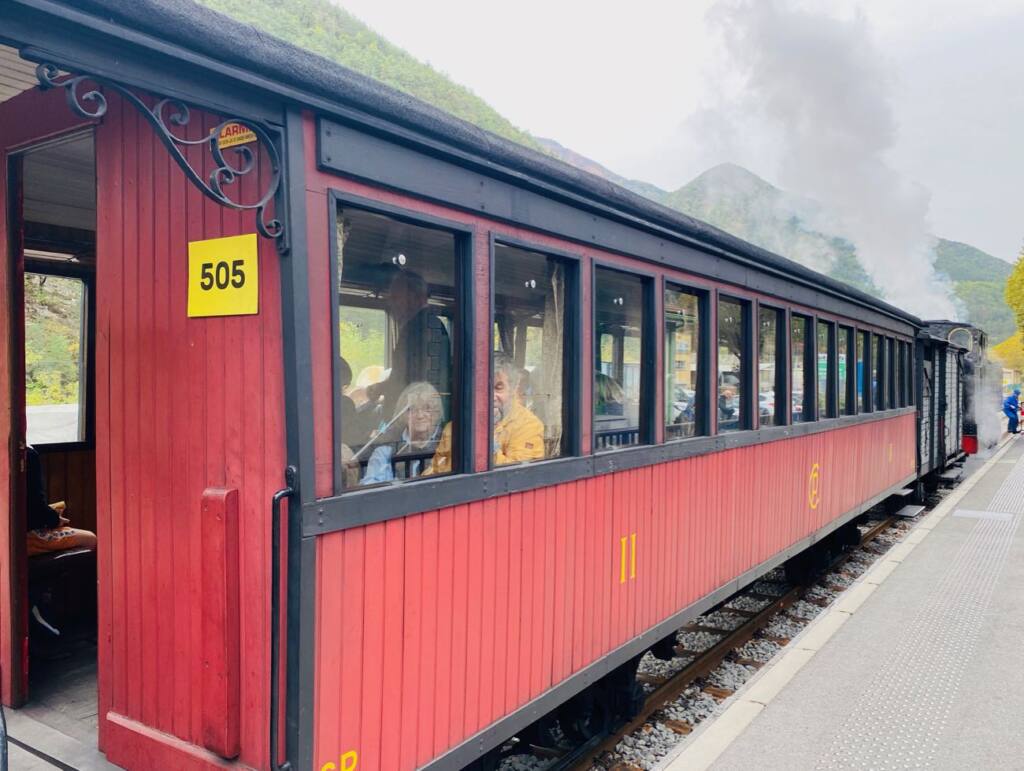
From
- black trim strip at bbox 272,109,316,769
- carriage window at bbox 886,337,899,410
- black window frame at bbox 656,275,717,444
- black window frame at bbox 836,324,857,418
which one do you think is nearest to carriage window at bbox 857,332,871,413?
black window frame at bbox 836,324,857,418

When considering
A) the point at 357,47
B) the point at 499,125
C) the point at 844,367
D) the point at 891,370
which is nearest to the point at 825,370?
the point at 844,367

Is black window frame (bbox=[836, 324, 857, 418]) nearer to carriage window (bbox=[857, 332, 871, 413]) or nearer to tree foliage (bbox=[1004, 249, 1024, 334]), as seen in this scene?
carriage window (bbox=[857, 332, 871, 413])

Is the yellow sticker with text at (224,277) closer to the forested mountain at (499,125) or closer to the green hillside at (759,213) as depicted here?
the forested mountain at (499,125)

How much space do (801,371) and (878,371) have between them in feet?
11.0

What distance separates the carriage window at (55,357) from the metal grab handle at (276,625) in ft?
10.7

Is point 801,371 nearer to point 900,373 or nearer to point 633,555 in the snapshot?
point 633,555

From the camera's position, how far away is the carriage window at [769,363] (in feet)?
18.8

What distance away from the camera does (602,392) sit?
12.7ft

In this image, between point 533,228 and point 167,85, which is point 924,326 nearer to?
point 533,228

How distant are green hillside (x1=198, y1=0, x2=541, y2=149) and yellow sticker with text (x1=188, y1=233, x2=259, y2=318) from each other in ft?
236

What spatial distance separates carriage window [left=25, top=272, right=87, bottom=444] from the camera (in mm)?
4871

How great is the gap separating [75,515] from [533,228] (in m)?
3.64

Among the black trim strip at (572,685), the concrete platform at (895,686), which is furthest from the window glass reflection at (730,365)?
the concrete platform at (895,686)

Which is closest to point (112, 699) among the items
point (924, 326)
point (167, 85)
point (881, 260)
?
point (167, 85)
